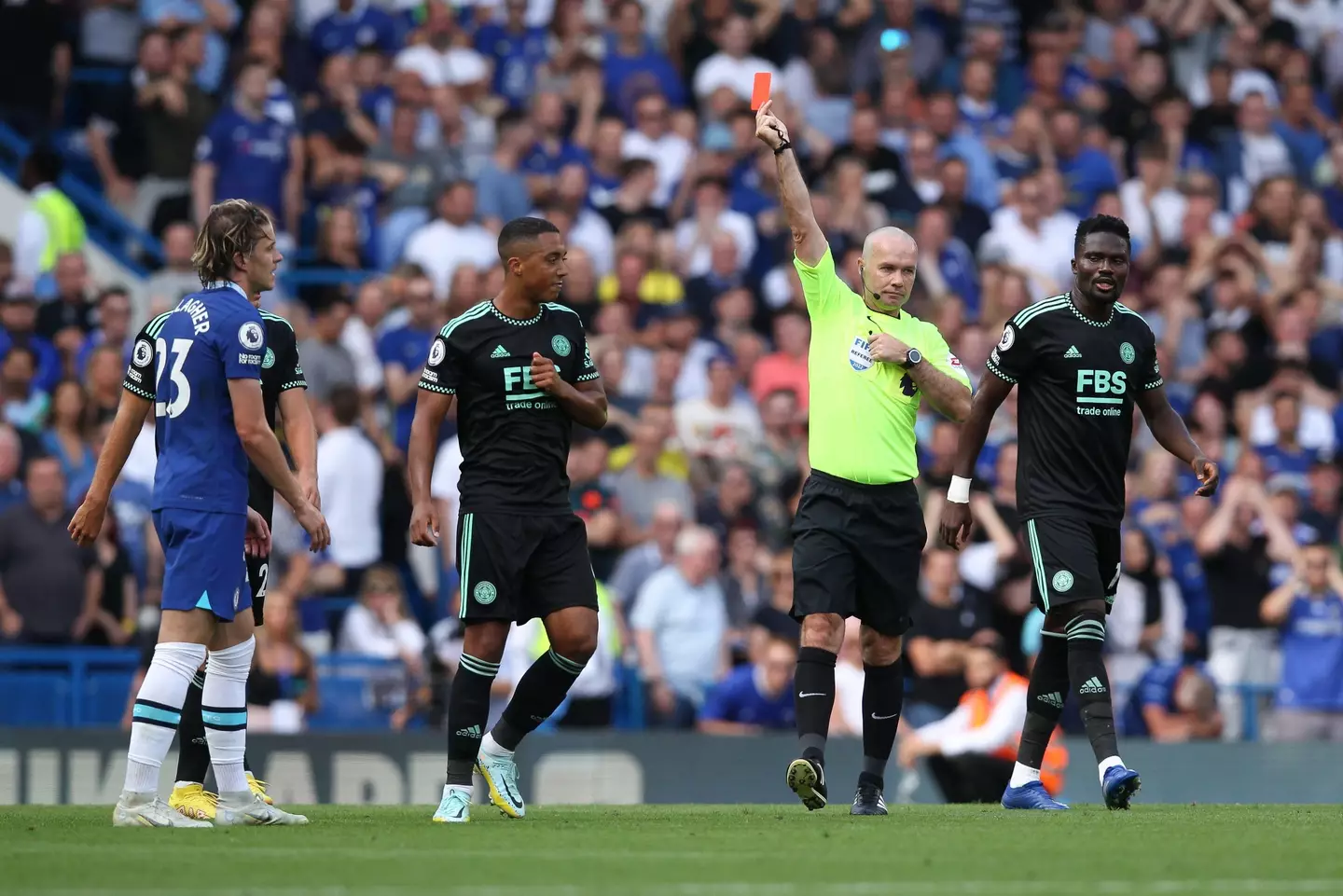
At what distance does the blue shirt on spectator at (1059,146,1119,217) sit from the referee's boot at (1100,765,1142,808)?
1186 centimetres

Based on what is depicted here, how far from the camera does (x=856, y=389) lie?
9.95m

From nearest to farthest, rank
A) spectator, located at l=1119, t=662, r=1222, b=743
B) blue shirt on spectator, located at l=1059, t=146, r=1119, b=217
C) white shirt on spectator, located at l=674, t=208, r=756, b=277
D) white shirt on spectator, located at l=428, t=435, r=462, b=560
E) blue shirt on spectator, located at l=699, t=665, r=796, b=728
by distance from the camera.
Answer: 1. blue shirt on spectator, located at l=699, t=665, r=796, b=728
2. spectator, located at l=1119, t=662, r=1222, b=743
3. white shirt on spectator, located at l=428, t=435, r=462, b=560
4. white shirt on spectator, located at l=674, t=208, r=756, b=277
5. blue shirt on spectator, located at l=1059, t=146, r=1119, b=217

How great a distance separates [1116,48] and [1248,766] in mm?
10523

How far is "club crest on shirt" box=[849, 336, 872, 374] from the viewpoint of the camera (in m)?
9.95

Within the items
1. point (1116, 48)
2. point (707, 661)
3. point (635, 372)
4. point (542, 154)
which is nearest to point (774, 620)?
point (707, 661)

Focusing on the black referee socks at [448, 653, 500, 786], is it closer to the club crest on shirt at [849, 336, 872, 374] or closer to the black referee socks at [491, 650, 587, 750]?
the black referee socks at [491, 650, 587, 750]

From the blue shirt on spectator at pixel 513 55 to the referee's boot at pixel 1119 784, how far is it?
12.2 meters

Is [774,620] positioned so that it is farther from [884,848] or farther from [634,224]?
[884,848]

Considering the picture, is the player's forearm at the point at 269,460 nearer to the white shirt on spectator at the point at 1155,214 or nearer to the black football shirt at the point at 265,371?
the black football shirt at the point at 265,371

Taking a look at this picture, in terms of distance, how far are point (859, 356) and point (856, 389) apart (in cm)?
15

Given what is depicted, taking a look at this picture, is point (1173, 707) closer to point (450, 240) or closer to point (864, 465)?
point (864, 465)

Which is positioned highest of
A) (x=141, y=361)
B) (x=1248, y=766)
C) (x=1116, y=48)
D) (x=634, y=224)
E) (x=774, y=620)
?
(x=1116, y=48)

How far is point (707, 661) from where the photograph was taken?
15.9 meters

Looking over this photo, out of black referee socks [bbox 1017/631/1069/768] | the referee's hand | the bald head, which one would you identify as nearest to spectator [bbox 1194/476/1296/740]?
black referee socks [bbox 1017/631/1069/768]
